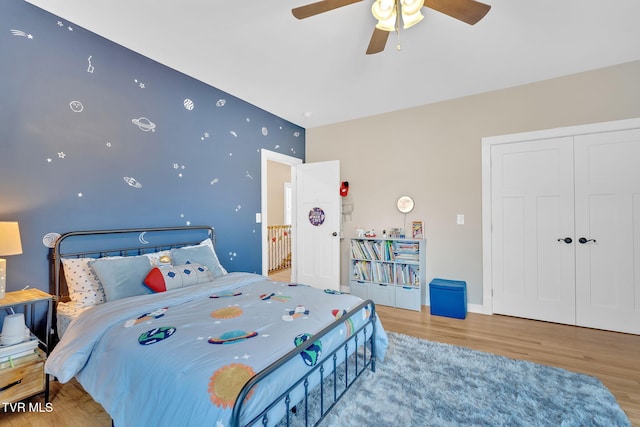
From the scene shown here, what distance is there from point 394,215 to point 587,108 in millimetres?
2424

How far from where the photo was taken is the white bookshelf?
383 cm

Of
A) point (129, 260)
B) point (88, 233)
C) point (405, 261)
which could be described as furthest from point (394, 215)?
point (88, 233)

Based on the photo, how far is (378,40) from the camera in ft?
7.00

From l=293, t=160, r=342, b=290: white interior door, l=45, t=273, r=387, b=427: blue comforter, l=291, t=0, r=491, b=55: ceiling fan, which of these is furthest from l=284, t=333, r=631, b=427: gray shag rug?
l=291, t=0, r=491, b=55: ceiling fan

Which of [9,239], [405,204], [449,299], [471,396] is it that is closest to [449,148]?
[405,204]

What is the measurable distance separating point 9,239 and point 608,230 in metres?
5.16

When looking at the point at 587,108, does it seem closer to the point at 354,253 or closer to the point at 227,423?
the point at 354,253

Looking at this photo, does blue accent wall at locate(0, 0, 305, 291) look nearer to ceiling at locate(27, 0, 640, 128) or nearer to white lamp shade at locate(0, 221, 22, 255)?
ceiling at locate(27, 0, 640, 128)

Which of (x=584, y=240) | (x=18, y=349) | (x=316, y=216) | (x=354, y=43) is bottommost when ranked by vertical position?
(x=18, y=349)

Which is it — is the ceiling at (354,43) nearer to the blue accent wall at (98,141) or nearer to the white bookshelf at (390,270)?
the blue accent wall at (98,141)

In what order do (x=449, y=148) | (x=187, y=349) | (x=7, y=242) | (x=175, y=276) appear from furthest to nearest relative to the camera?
(x=449, y=148) → (x=175, y=276) → (x=7, y=242) → (x=187, y=349)

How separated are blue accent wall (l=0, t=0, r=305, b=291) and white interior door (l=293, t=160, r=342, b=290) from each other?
1.29 metres

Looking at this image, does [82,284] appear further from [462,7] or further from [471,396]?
[462,7]

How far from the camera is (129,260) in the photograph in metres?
2.31
